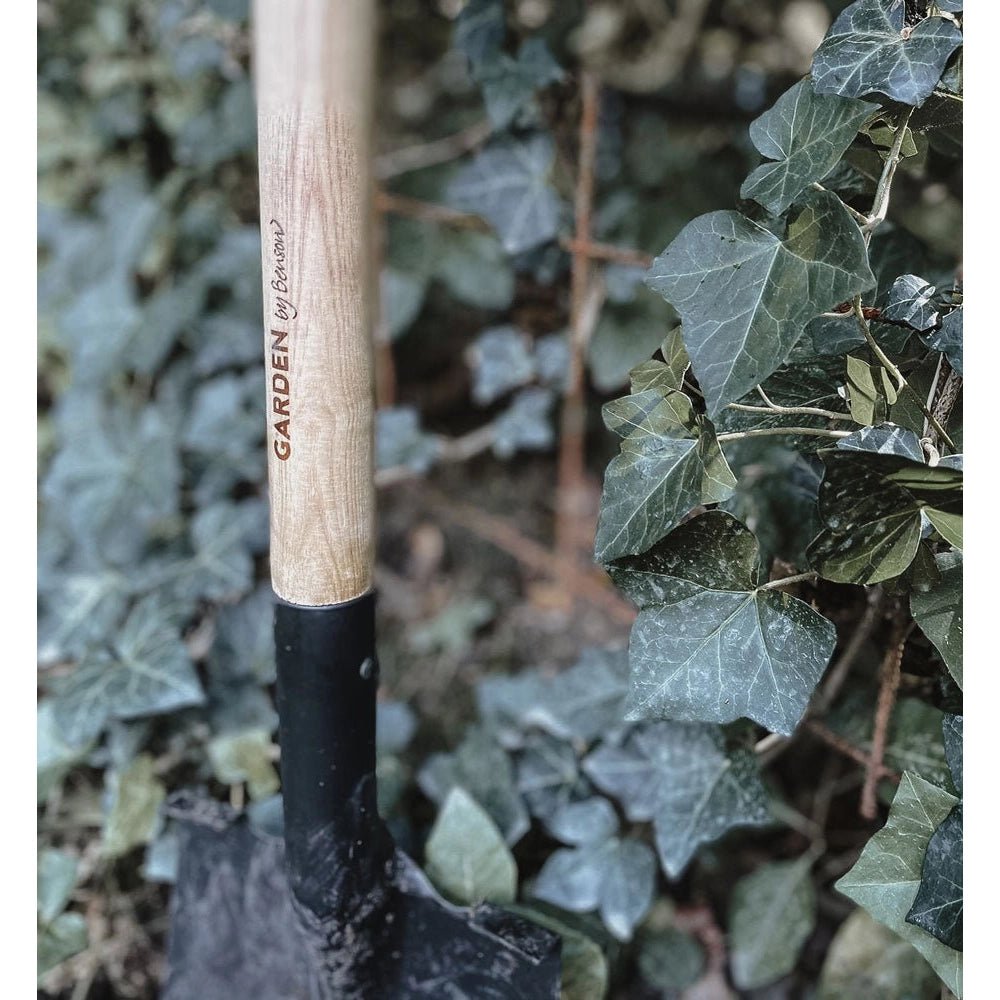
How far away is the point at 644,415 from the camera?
727 millimetres

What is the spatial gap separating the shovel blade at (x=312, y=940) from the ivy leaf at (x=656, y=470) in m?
0.40

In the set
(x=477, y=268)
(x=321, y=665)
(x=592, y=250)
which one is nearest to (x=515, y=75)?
(x=592, y=250)

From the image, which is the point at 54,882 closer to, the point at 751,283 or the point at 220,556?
the point at 220,556

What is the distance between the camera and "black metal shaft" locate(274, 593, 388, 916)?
81 centimetres

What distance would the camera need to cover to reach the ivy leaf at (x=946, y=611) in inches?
27.4

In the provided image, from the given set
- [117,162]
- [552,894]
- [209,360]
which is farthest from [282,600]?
[117,162]

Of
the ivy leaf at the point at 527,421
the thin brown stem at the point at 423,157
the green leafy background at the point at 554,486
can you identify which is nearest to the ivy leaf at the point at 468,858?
the green leafy background at the point at 554,486

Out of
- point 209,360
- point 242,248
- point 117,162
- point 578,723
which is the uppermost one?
point 117,162

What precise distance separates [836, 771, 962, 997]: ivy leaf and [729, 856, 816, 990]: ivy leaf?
12.3 inches

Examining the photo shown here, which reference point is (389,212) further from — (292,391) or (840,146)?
(840,146)

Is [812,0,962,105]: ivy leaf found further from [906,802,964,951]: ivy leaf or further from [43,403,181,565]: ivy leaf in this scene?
[43,403,181,565]: ivy leaf

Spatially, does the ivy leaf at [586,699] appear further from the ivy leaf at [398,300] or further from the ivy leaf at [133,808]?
the ivy leaf at [398,300]

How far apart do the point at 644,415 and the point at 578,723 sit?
497mm

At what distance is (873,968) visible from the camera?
3.27 ft
